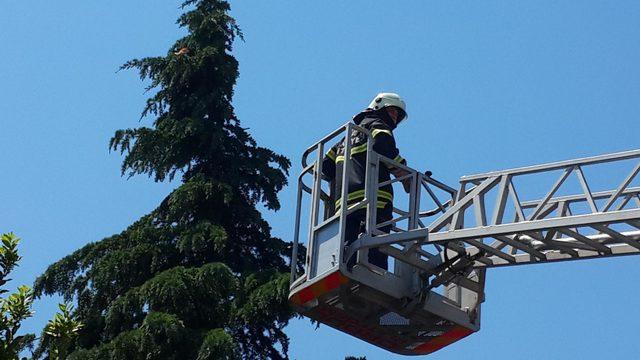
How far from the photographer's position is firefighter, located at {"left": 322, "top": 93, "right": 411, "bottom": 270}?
12.7 meters

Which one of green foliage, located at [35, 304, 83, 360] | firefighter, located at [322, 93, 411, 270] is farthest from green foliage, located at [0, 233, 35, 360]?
firefighter, located at [322, 93, 411, 270]

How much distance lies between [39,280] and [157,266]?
4.82ft

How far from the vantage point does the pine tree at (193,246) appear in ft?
50.2

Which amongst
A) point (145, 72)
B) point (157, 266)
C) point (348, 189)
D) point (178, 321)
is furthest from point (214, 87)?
point (348, 189)

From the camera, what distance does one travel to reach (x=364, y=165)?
42.3 ft

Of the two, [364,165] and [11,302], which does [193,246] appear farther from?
[11,302]

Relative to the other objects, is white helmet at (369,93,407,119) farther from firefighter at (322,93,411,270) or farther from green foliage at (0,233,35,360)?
green foliage at (0,233,35,360)

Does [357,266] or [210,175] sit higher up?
[210,175]

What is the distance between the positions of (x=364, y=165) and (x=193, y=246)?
3.91 m

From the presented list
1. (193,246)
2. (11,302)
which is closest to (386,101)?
(193,246)

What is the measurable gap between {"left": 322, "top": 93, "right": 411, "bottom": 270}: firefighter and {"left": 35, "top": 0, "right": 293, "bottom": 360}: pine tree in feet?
8.11

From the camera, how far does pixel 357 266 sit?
12312 millimetres

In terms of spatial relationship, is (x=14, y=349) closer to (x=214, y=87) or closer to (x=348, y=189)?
(x=348, y=189)

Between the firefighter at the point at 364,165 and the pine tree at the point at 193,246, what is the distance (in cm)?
247
